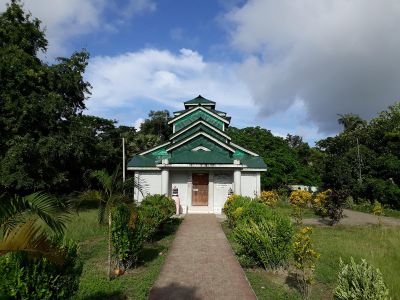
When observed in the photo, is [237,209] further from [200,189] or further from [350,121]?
[350,121]

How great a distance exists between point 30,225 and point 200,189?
18771 millimetres

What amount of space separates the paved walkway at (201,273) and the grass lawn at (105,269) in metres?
0.32

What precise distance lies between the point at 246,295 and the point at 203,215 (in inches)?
545

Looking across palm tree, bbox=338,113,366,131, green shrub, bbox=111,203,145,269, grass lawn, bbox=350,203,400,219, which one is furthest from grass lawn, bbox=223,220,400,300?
palm tree, bbox=338,113,366,131

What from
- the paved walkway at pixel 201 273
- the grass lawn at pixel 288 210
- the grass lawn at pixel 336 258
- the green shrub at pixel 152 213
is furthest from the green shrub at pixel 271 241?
the grass lawn at pixel 288 210

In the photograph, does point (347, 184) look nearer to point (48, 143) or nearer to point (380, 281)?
point (48, 143)

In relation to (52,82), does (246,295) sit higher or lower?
lower

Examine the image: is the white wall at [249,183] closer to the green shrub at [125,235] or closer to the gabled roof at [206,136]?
the gabled roof at [206,136]

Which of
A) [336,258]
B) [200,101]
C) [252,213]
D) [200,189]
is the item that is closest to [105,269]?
[252,213]

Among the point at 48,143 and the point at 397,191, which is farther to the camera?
the point at 397,191

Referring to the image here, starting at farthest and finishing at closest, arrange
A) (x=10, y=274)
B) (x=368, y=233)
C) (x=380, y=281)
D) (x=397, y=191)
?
(x=397, y=191)
(x=368, y=233)
(x=380, y=281)
(x=10, y=274)

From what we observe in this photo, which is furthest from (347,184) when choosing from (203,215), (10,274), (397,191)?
(10,274)

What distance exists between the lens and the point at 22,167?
19422 millimetres

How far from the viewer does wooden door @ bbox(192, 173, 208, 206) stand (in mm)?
22438
